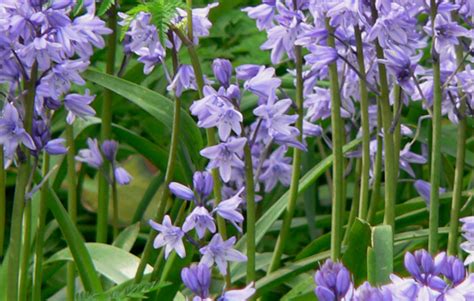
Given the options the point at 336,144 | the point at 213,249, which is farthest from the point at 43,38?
the point at 336,144

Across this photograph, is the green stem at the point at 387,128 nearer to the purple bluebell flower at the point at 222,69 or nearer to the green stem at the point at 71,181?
the purple bluebell flower at the point at 222,69

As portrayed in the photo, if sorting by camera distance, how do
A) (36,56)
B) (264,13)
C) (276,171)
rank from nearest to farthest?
1. (36,56)
2. (264,13)
3. (276,171)

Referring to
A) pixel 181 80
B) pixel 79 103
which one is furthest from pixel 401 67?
pixel 79 103

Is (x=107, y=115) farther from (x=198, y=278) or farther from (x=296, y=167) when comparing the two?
(x=198, y=278)

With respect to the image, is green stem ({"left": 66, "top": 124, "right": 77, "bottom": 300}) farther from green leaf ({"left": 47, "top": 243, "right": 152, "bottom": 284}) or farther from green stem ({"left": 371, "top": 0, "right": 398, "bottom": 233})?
green stem ({"left": 371, "top": 0, "right": 398, "bottom": 233})

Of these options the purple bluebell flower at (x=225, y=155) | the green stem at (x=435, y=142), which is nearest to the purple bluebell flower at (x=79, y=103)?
the purple bluebell flower at (x=225, y=155)

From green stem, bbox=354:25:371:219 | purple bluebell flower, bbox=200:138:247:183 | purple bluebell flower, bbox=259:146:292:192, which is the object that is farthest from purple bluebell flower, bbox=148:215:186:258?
purple bluebell flower, bbox=259:146:292:192
